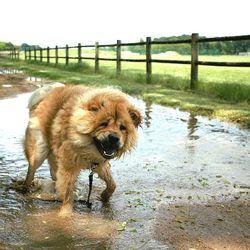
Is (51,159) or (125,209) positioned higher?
(51,159)

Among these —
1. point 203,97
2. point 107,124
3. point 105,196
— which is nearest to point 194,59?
point 203,97

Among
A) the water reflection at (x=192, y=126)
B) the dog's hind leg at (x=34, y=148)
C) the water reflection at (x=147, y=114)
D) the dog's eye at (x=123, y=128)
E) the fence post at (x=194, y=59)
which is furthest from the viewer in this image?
the fence post at (x=194, y=59)

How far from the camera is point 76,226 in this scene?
4211 mm

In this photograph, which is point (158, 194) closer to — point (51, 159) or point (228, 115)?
point (51, 159)

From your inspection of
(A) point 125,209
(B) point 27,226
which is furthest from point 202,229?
(B) point 27,226

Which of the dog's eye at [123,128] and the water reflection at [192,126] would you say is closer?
the dog's eye at [123,128]

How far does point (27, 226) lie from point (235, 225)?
186 centimetres

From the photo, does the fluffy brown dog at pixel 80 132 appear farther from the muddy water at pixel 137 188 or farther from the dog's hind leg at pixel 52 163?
the muddy water at pixel 137 188

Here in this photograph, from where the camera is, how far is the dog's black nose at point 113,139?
12.8 feet

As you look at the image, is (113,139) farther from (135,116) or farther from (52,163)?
(52,163)

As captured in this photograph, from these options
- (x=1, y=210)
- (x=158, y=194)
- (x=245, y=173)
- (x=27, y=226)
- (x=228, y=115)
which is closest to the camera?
(x=27, y=226)

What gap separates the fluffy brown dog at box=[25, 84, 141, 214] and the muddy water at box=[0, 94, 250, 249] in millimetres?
305

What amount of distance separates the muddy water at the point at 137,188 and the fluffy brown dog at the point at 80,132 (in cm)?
31

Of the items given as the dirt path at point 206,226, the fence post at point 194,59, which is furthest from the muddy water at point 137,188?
the fence post at point 194,59
